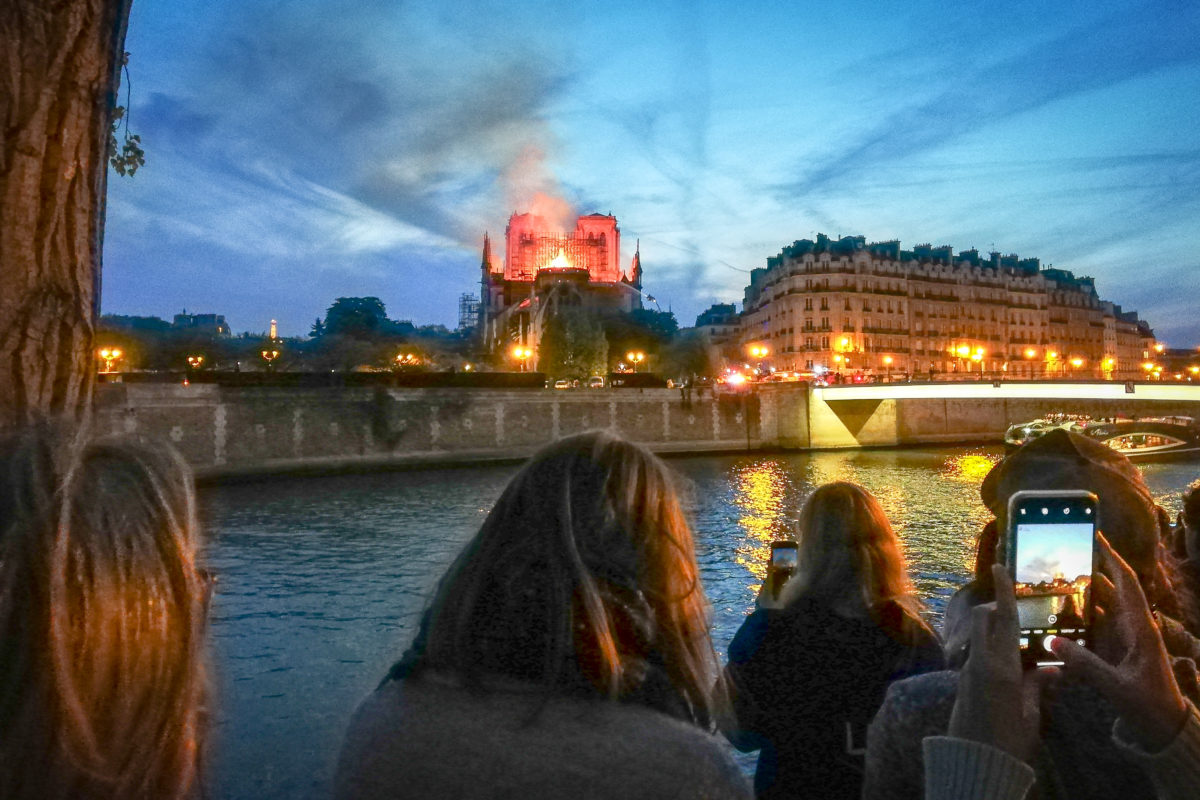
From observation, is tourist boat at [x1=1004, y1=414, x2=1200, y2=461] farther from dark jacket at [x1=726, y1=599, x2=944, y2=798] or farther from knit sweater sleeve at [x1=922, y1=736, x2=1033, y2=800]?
knit sweater sleeve at [x1=922, y1=736, x2=1033, y2=800]

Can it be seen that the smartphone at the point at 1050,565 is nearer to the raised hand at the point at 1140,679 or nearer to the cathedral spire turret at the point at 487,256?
the raised hand at the point at 1140,679

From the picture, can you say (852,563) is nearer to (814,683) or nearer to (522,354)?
(814,683)

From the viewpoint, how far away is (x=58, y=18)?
7.00 feet

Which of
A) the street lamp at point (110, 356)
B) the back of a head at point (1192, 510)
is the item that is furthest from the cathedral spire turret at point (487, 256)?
the back of a head at point (1192, 510)

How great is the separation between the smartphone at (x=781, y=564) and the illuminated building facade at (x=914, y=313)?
6264cm

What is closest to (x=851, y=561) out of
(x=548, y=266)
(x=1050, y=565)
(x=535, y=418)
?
(x=1050, y=565)

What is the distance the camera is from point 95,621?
1.22m

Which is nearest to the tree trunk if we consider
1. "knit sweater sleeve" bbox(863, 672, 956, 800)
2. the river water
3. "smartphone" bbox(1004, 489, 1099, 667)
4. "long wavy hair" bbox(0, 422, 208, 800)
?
the river water

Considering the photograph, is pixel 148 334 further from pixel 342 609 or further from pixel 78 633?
pixel 78 633

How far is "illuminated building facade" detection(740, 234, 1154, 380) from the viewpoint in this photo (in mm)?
71375

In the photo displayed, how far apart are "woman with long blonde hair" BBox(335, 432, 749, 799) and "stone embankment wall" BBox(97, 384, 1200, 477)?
26.7m

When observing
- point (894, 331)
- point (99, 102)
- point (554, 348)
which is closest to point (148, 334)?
point (554, 348)

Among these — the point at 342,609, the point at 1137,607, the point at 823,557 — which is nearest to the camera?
the point at 1137,607

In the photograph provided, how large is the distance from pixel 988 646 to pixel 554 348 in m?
59.9
